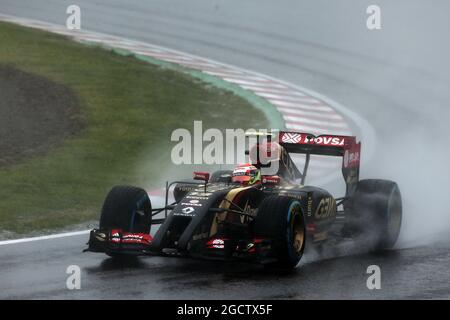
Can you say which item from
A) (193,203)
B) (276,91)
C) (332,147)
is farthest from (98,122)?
(193,203)

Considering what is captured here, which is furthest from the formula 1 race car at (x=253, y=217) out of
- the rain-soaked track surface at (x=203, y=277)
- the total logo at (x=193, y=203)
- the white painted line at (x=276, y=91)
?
the white painted line at (x=276, y=91)

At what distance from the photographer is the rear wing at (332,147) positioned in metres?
13.0

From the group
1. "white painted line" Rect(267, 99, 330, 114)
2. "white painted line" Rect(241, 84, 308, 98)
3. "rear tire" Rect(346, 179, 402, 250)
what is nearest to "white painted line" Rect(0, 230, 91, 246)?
"rear tire" Rect(346, 179, 402, 250)

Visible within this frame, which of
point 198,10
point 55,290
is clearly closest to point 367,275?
point 55,290

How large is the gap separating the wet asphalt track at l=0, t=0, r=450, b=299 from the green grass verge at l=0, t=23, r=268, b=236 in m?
2.41

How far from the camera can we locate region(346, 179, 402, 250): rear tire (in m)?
12.7

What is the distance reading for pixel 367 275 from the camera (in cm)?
1088

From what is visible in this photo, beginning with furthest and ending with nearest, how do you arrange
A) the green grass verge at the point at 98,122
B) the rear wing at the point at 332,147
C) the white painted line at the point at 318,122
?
the white painted line at the point at 318,122, the green grass verge at the point at 98,122, the rear wing at the point at 332,147

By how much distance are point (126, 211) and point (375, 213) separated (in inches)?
131

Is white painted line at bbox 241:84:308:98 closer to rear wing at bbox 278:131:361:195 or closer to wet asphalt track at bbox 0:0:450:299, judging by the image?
wet asphalt track at bbox 0:0:450:299

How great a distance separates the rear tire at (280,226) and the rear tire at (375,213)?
6.06 feet

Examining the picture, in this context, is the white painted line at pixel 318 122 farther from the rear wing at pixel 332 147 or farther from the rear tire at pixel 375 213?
the rear tire at pixel 375 213

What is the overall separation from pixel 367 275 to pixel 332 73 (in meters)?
15.7
